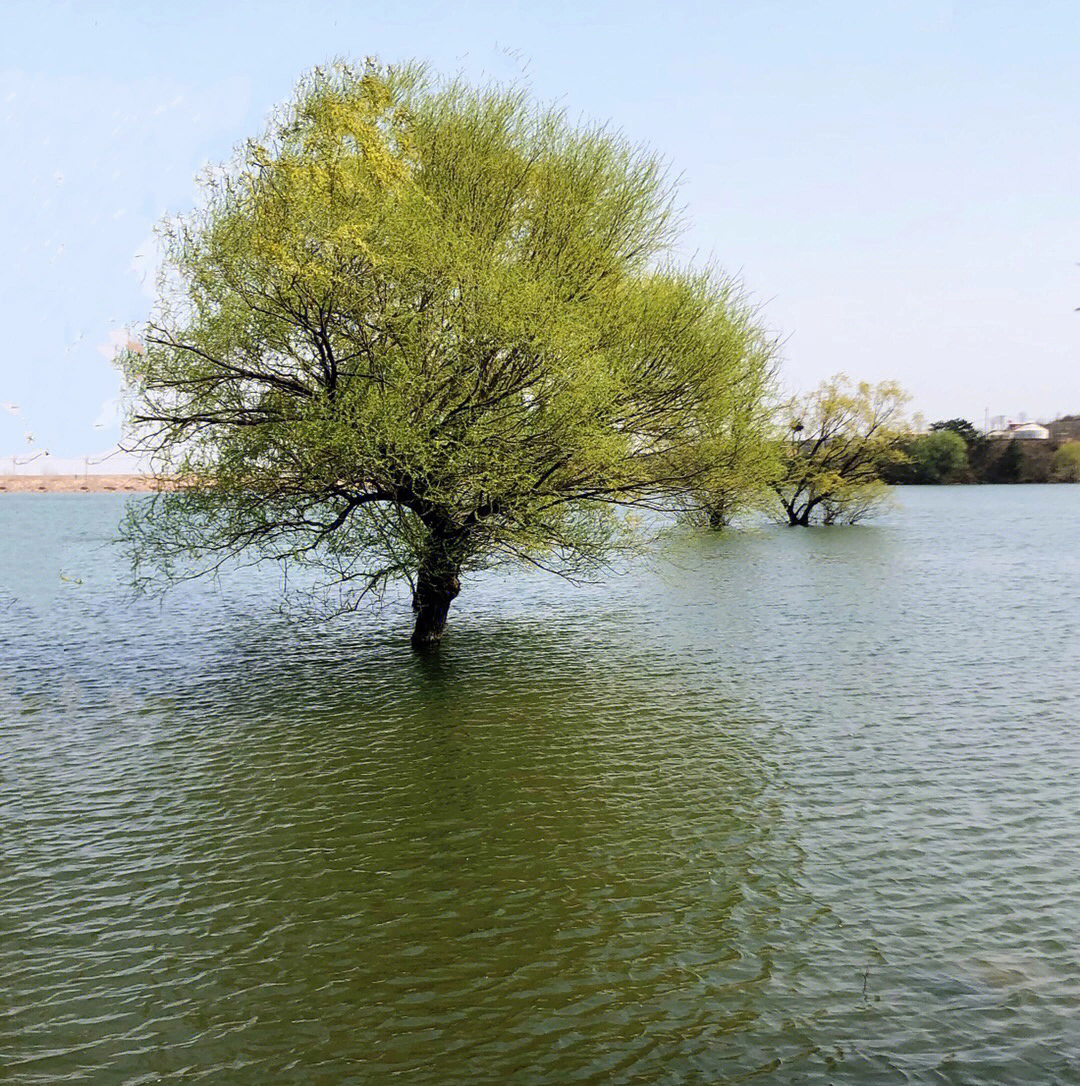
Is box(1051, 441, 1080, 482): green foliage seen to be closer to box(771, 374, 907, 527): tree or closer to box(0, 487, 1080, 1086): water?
box(771, 374, 907, 527): tree

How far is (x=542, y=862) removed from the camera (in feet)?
42.6

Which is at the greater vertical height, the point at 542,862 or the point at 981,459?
the point at 981,459

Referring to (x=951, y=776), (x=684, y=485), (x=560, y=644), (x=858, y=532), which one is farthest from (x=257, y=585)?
(x=858, y=532)

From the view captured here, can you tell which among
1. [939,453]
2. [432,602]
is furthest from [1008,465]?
[432,602]

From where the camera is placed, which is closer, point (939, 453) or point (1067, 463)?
point (939, 453)

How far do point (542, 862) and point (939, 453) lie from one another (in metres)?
145

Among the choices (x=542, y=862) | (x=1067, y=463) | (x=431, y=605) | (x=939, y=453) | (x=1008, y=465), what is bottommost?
(x=542, y=862)

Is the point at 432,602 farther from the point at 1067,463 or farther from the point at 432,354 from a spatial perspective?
the point at 1067,463

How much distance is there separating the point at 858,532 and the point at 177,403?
58.4 m

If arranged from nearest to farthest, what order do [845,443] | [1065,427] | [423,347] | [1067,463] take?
[423,347] < [845,443] < [1067,463] < [1065,427]

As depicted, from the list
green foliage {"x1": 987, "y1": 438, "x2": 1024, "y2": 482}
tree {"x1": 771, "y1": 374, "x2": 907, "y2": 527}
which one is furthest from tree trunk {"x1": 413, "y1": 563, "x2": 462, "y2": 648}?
green foliage {"x1": 987, "y1": 438, "x2": 1024, "y2": 482}

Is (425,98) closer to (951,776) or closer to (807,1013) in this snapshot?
(951,776)

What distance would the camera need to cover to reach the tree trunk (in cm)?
2592

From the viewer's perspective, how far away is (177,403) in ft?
75.4
